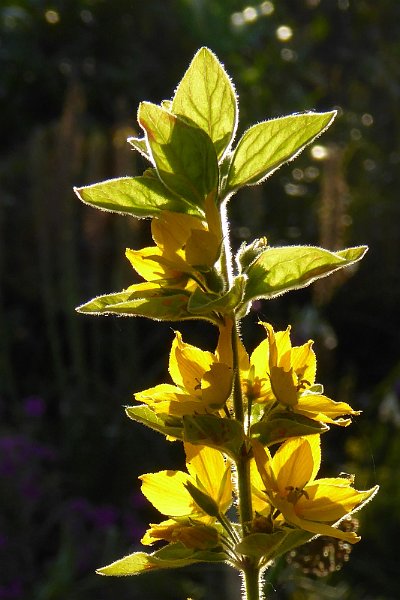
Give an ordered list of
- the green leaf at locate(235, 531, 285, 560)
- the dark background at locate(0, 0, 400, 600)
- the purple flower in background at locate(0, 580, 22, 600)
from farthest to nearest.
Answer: the dark background at locate(0, 0, 400, 600) → the purple flower in background at locate(0, 580, 22, 600) → the green leaf at locate(235, 531, 285, 560)

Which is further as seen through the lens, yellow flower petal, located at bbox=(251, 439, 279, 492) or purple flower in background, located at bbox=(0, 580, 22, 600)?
purple flower in background, located at bbox=(0, 580, 22, 600)

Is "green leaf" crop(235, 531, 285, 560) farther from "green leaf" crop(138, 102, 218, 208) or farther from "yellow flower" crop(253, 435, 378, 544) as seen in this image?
"green leaf" crop(138, 102, 218, 208)

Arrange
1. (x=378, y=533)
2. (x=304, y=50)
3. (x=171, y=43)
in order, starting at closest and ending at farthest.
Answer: (x=378, y=533), (x=304, y=50), (x=171, y=43)

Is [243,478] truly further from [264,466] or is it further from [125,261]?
[125,261]

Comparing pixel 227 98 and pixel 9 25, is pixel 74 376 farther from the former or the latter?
pixel 227 98

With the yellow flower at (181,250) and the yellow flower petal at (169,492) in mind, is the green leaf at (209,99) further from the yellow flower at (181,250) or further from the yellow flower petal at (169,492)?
the yellow flower petal at (169,492)

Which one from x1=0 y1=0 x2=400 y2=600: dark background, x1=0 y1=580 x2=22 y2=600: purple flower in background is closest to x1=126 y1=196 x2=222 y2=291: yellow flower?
x1=0 y1=0 x2=400 y2=600: dark background

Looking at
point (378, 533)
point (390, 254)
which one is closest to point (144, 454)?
point (378, 533)
